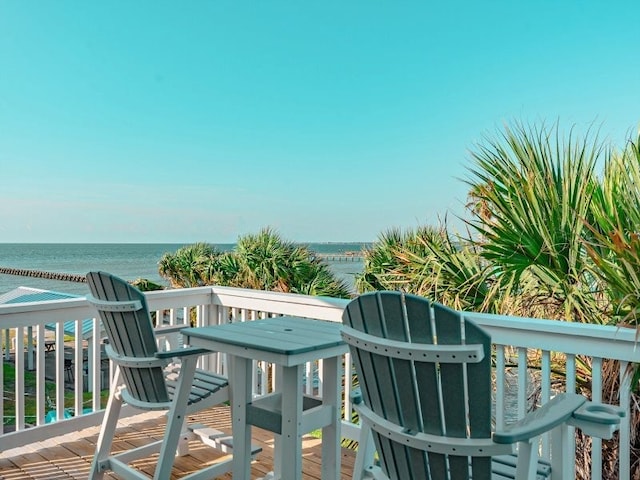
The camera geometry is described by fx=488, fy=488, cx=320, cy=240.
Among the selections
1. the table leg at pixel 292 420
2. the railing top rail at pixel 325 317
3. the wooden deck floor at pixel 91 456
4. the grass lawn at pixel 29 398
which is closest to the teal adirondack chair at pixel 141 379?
the wooden deck floor at pixel 91 456

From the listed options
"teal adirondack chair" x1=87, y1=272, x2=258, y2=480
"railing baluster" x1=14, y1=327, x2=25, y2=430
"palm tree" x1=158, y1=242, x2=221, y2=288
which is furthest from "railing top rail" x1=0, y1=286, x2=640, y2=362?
"palm tree" x1=158, y1=242, x2=221, y2=288

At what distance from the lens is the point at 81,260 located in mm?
47438

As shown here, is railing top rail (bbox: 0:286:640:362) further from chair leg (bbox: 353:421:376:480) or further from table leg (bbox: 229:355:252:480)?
table leg (bbox: 229:355:252:480)

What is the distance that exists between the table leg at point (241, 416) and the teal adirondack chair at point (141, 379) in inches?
8.8

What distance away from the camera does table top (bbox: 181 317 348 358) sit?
202 cm

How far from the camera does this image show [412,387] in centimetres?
147

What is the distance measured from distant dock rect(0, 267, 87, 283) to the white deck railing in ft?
107

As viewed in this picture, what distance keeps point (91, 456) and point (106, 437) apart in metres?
0.59

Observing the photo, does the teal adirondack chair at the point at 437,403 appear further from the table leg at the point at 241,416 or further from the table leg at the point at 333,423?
the table leg at the point at 241,416

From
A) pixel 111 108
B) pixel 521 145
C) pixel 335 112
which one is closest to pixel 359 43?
pixel 335 112

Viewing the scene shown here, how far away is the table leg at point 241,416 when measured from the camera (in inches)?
87.8

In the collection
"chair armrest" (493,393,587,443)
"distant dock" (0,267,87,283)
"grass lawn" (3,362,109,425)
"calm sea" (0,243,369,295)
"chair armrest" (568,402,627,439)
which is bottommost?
"grass lawn" (3,362,109,425)

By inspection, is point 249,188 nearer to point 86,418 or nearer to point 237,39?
point 237,39

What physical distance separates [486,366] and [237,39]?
15990 millimetres
